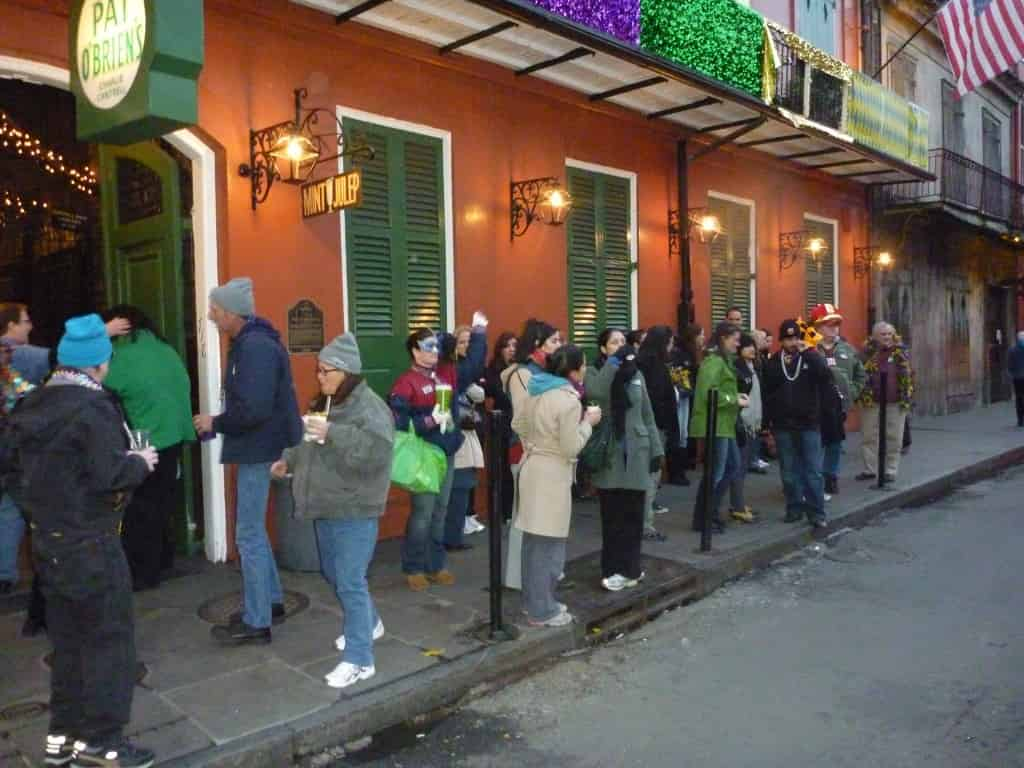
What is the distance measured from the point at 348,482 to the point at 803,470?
4980mm

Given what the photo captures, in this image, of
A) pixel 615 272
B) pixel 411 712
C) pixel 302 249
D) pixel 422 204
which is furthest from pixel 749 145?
pixel 411 712

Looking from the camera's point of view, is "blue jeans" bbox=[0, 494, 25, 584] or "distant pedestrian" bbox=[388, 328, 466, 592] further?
"distant pedestrian" bbox=[388, 328, 466, 592]

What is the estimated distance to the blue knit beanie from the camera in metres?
3.44

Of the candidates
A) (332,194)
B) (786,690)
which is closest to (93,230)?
(332,194)

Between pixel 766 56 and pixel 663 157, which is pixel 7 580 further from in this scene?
pixel 766 56

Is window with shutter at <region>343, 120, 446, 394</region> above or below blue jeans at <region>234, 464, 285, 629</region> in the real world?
above

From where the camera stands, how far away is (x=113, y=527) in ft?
11.6

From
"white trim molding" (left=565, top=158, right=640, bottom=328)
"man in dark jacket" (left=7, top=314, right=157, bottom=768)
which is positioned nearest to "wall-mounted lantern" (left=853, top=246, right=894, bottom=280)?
"white trim molding" (left=565, top=158, right=640, bottom=328)

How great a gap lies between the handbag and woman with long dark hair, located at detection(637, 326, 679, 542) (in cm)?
123

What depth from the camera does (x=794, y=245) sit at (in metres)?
12.9

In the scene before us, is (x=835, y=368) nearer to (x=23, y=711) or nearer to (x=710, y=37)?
(x=710, y=37)

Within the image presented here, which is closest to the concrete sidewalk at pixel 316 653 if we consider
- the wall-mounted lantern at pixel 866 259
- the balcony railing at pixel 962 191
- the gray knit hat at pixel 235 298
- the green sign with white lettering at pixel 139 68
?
the gray knit hat at pixel 235 298

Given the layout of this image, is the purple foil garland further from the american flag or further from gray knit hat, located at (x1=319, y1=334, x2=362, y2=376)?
the american flag

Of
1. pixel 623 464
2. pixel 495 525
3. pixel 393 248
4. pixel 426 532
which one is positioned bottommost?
pixel 426 532
